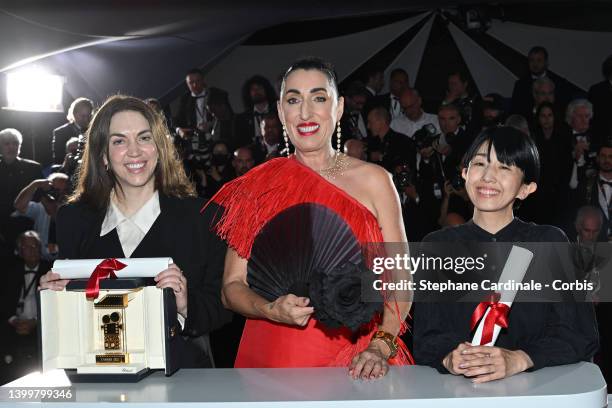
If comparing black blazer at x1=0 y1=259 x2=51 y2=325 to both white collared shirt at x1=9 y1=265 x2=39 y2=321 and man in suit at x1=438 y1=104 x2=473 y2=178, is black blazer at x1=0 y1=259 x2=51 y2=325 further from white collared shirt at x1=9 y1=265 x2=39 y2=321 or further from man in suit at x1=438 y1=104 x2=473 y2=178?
man in suit at x1=438 y1=104 x2=473 y2=178

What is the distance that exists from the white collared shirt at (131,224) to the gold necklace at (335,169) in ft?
1.48

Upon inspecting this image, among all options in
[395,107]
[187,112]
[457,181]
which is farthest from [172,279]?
[187,112]

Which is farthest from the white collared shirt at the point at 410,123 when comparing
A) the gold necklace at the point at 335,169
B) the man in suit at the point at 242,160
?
the gold necklace at the point at 335,169

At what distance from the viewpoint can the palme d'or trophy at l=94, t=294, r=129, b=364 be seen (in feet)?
5.60

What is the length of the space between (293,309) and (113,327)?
38 cm

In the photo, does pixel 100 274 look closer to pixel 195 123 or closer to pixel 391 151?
pixel 391 151

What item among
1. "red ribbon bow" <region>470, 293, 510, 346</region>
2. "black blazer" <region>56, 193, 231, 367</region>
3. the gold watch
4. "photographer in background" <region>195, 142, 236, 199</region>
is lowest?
the gold watch

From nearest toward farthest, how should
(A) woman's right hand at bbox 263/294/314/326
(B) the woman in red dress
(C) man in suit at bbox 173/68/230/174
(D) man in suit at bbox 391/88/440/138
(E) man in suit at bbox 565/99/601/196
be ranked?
(A) woman's right hand at bbox 263/294/314/326
(B) the woman in red dress
(E) man in suit at bbox 565/99/601/196
(D) man in suit at bbox 391/88/440/138
(C) man in suit at bbox 173/68/230/174

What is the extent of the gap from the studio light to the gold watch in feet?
13.5

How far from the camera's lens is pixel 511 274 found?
66.9 inches

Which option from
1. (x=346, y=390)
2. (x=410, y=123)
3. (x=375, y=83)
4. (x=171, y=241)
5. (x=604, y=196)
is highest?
(x=375, y=83)

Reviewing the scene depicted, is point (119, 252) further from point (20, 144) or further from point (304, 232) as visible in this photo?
point (20, 144)

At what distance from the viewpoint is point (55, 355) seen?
1.77 m

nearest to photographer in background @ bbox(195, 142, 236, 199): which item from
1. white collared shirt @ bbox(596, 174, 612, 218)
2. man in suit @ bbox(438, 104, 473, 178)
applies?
man in suit @ bbox(438, 104, 473, 178)
